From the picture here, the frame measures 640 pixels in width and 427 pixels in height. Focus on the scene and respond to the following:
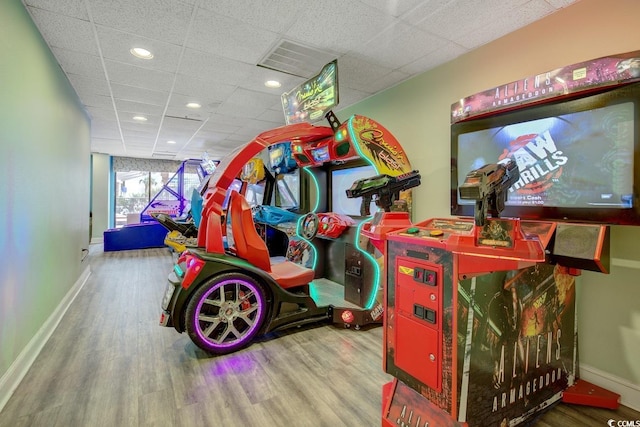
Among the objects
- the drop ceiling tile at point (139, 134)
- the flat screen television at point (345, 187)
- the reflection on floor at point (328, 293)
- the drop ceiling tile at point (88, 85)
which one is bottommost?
the reflection on floor at point (328, 293)

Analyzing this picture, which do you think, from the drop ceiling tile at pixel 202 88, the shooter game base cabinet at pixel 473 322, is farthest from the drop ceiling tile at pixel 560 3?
the drop ceiling tile at pixel 202 88

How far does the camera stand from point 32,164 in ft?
7.91

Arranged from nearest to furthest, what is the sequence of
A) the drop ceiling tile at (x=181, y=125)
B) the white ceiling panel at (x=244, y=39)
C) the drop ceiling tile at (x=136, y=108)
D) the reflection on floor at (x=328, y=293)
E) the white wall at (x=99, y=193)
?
the white ceiling panel at (x=244, y=39)
the reflection on floor at (x=328, y=293)
the drop ceiling tile at (x=136, y=108)
the drop ceiling tile at (x=181, y=125)
the white wall at (x=99, y=193)

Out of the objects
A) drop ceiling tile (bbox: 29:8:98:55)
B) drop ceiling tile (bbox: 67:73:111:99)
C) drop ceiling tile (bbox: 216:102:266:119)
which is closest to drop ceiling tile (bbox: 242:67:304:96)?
drop ceiling tile (bbox: 216:102:266:119)

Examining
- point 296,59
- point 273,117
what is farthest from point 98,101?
point 296,59

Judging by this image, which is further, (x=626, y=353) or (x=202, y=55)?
(x=202, y=55)

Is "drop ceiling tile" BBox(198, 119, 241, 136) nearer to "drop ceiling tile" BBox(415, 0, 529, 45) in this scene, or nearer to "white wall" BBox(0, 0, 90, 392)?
"white wall" BBox(0, 0, 90, 392)

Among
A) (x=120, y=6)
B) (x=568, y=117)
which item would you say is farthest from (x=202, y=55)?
(x=568, y=117)

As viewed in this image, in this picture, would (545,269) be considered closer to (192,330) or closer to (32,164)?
(192,330)

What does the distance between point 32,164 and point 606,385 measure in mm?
4501

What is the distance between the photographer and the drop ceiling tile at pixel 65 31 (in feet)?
7.61

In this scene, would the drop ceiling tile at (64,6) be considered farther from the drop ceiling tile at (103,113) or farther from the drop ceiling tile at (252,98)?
the drop ceiling tile at (103,113)

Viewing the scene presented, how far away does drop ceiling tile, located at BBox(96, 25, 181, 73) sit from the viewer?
8.45ft

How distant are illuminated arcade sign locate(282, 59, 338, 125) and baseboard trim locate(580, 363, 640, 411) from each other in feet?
9.42
